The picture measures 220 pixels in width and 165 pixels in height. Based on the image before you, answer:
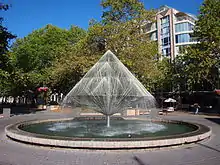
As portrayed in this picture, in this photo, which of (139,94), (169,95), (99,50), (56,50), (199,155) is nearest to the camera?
(199,155)

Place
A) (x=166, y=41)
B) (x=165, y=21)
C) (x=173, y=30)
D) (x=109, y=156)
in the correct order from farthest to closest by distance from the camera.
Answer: (x=165, y=21) < (x=166, y=41) < (x=173, y=30) < (x=109, y=156)

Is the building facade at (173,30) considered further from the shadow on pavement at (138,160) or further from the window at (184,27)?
the shadow on pavement at (138,160)

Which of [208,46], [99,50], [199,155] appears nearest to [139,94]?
[199,155]

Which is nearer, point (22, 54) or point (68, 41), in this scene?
point (22, 54)

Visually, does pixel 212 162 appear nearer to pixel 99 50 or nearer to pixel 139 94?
pixel 139 94

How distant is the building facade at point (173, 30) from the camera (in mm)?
59938

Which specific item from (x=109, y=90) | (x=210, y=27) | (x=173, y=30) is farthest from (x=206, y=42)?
(x=173, y=30)

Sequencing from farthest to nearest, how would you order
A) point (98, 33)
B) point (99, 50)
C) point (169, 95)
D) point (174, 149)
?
point (169, 95) → point (99, 50) → point (98, 33) → point (174, 149)

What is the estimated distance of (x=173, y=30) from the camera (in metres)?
61.8

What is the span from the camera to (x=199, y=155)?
28.8ft

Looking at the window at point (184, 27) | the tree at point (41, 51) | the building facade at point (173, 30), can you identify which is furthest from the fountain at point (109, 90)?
the window at point (184, 27)

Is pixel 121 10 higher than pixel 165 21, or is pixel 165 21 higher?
pixel 165 21

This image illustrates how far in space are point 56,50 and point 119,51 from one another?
49.6 ft

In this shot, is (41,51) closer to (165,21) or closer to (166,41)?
(166,41)
